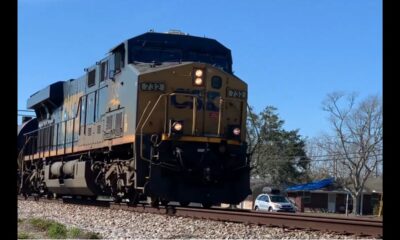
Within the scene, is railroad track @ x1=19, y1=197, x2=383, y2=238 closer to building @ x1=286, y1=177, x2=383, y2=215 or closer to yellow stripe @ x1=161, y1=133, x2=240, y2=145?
yellow stripe @ x1=161, y1=133, x2=240, y2=145

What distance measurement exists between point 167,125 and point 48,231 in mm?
3749

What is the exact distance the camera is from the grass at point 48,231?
303 inches

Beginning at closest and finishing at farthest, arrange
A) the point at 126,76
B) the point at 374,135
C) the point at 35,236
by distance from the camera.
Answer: the point at 35,236 < the point at 126,76 < the point at 374,135

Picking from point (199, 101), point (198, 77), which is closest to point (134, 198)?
point (199, 101)

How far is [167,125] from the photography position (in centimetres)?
1136

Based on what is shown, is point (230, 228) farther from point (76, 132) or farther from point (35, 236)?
point (76, 132)

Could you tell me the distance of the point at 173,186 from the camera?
36.0ft

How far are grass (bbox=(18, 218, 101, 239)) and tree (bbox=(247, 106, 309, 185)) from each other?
4821cm

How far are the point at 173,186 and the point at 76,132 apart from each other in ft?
20.0

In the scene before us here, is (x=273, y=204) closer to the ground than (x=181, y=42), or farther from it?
closer to the ground

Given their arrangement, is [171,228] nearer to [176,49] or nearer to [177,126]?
[177,126]

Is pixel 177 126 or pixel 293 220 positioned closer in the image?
pixel 293 220

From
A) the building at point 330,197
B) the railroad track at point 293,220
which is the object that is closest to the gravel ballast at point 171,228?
the railroad track at point 293,220
